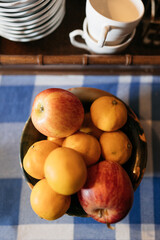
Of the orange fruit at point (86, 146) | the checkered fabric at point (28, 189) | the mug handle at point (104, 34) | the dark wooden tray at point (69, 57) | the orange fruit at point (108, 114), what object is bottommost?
the checkered fabric at point (28, 189)

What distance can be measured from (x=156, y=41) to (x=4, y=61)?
395 millimetres

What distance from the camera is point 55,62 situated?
1.71 ft

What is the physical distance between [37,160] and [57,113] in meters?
0.09

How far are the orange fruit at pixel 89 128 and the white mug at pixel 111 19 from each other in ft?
0.55

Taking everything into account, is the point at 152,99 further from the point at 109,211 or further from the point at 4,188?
the point at 4,188

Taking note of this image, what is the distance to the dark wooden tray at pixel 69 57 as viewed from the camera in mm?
523

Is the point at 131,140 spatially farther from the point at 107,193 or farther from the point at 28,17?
the point at 28,17

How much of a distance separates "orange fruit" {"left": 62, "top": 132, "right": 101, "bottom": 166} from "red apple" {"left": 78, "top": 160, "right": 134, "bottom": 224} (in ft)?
0.06

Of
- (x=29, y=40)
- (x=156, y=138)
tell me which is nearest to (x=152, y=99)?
(x=156, y=138)

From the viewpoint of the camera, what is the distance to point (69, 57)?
52cm

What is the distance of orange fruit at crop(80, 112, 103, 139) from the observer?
46 cm

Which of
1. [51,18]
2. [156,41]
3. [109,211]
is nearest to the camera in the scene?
[109,211]

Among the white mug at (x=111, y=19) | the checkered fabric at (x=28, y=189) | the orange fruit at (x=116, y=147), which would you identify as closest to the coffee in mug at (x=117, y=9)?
the white mug at (x=111, y=19)

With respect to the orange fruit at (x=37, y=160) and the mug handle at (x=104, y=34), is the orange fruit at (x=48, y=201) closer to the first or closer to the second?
the orange fruit at (x=37, y=160)
